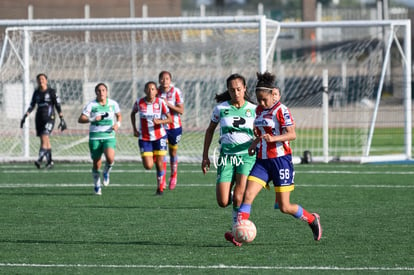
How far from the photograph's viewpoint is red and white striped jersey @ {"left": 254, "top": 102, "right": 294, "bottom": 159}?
10172 millimetres

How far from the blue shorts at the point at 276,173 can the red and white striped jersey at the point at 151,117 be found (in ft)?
19.1

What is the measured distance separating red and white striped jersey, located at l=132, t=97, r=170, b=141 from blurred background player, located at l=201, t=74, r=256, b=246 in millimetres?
4735

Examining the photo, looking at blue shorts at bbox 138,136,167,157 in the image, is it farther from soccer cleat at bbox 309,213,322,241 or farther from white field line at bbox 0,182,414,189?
soccer cleat at bbox 309,213,322,241

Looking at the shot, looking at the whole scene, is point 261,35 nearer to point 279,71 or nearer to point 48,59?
point 48,59

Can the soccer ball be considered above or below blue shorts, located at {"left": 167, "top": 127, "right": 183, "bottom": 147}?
below

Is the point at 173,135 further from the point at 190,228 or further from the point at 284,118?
the point at 284,118

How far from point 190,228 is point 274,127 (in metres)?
2.08

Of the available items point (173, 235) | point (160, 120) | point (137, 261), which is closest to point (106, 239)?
point (173, 235)

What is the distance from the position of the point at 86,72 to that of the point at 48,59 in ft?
3.55

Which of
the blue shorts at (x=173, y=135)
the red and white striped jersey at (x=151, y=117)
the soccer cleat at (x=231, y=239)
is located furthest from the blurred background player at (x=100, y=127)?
the soccer cleat at (x=231, y=239)

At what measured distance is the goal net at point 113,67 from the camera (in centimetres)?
2198

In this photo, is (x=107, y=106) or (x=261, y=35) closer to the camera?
(x=107, y=106)

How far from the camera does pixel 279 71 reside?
32156 millimetres

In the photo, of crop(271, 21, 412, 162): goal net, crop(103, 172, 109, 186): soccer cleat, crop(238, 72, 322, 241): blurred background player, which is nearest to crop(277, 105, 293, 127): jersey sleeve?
crop(238, 72, 322, 241): blurred background player
